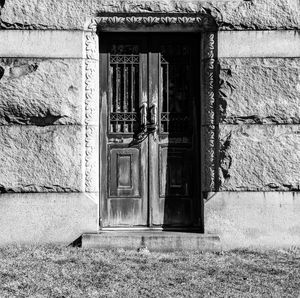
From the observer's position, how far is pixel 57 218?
666cm

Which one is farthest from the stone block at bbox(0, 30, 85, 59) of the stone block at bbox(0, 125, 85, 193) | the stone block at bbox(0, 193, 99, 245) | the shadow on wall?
the stone block at bbox(0, 193, 99, 245)

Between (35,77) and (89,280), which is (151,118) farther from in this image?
(89,280)

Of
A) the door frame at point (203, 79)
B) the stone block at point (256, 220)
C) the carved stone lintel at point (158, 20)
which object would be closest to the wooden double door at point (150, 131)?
the door frame at point (203, 79)

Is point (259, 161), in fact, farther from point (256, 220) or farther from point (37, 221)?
point (37, 221)

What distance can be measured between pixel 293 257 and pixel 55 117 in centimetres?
336

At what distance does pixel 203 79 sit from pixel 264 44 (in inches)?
35.0

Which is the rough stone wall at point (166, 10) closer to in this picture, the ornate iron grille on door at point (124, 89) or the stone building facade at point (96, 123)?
the stone building facade at point (96, 123)

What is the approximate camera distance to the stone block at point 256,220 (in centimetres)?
669

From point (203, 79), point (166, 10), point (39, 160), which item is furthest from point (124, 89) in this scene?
point (39, 160)

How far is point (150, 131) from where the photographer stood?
7105 mm

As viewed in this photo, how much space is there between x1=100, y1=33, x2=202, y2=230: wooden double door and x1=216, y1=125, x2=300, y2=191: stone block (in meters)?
0.53

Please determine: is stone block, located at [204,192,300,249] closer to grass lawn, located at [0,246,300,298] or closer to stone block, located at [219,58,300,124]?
grass lawn, located at [0,246,300,298]

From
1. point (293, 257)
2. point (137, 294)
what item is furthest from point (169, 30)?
point (137, 294)

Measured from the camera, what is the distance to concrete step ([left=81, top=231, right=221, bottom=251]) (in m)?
6.46
